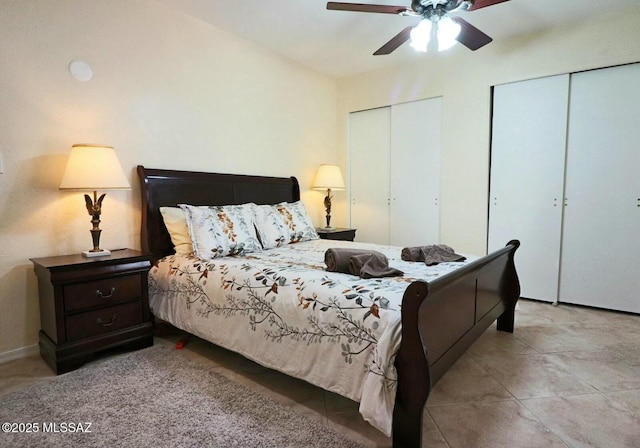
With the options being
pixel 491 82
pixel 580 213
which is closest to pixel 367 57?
pixel 491 82

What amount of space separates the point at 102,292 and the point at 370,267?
1.67m

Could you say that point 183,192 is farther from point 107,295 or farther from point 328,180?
point 328,180

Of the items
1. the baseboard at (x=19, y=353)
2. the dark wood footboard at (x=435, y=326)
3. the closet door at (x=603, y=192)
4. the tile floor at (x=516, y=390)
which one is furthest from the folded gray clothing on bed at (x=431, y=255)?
the baseboard at (x=19, y=353)

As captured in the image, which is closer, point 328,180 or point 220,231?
point 220,231

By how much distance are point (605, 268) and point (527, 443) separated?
243 centimetres

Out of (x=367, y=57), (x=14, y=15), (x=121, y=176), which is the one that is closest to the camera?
(x=14, y=15)

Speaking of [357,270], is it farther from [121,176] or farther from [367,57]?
[367,57]

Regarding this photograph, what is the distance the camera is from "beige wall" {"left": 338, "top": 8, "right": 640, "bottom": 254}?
10.4 feet

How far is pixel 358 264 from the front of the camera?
204cm

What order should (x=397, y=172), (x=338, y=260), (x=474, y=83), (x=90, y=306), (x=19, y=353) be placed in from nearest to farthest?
(x=338, y=260)
(x=90, y=306)
(x=19, y=353)
(x=474, y=83)
(x=397, y=172)

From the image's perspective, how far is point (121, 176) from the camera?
2.41m

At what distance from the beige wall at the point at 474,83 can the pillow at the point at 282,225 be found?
1.61 metres

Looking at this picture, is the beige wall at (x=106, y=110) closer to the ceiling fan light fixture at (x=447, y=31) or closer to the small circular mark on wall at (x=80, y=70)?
the small circular mark on wall at (x=80, y=70)

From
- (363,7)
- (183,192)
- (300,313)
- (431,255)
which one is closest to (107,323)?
(183,192)
